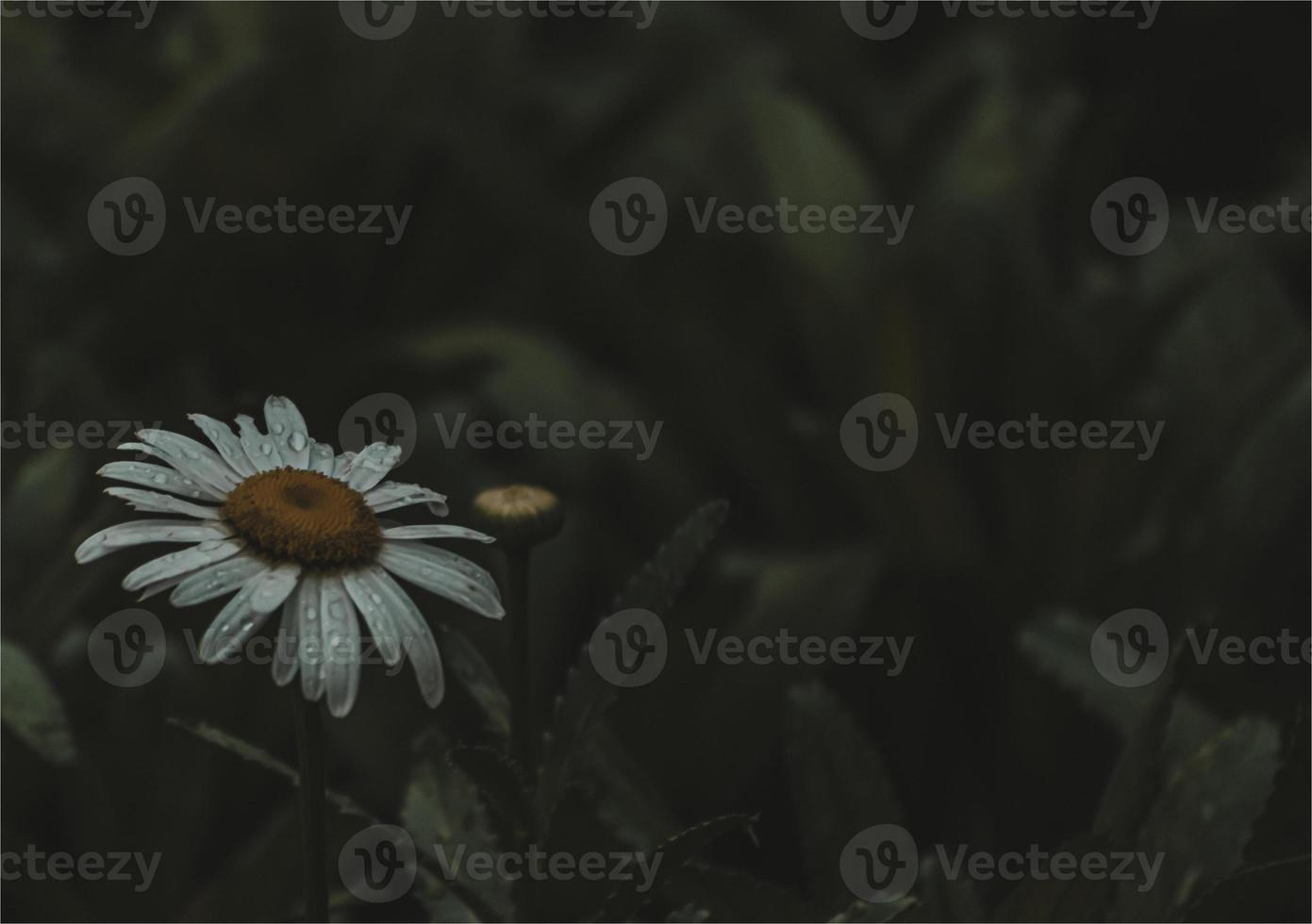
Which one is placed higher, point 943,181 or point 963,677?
point 943,181

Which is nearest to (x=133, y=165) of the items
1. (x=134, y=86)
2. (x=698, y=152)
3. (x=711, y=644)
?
(x=134, y=86)

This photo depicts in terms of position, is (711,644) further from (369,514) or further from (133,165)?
(133,165)

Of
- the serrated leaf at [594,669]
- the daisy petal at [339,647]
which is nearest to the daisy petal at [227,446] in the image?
the daisy petal at [339,647]

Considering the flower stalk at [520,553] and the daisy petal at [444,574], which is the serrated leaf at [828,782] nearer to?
the flower stalk at [520,553]

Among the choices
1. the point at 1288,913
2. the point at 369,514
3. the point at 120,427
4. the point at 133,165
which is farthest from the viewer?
the point at 133,165

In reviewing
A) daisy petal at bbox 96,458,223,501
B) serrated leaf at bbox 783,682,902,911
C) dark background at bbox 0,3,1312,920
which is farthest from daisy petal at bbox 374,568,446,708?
serrated leaf at bbox 783,682,902,911

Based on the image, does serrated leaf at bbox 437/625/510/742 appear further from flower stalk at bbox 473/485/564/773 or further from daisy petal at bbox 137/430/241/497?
daisy petal at bbox 137/430/241/497

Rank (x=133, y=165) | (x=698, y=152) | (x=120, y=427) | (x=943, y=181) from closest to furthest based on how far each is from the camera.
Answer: (x=120, y=427) → (x=133, y=165) → (x=943, y=181) → (x=698, y=152)
